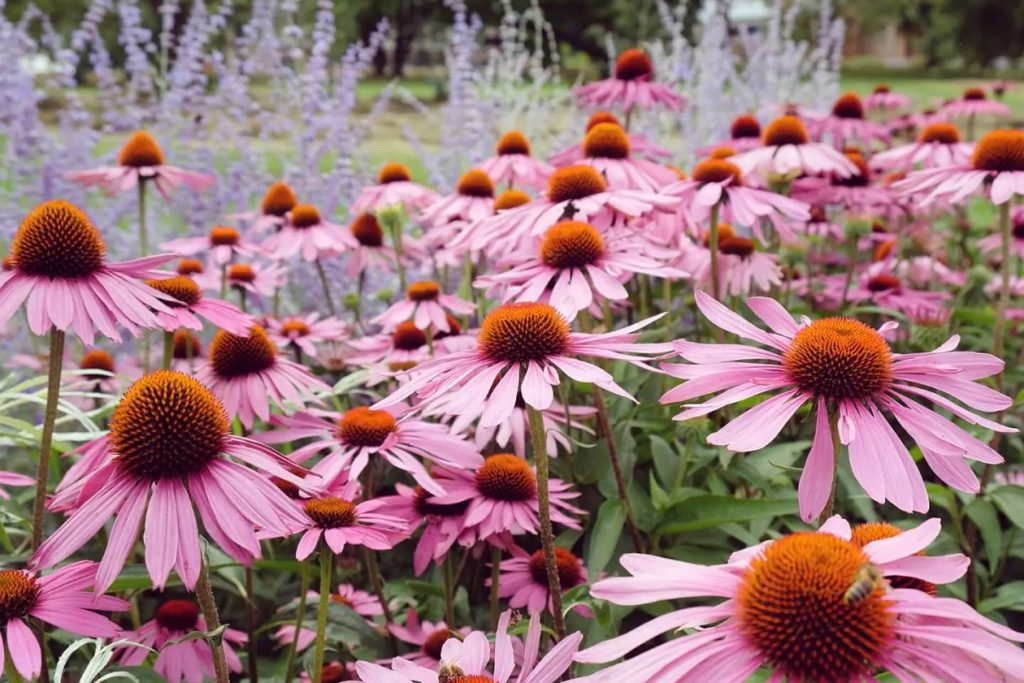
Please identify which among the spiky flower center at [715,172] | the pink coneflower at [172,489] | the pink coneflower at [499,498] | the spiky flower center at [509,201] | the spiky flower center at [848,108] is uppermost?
the spiky flower center at [848,108]

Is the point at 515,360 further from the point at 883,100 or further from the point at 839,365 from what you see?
the point at 883,100

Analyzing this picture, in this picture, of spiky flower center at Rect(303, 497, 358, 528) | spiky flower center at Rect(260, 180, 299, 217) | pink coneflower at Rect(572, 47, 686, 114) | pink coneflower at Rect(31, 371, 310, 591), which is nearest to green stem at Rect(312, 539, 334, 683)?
spiky flower center at Rect(303, 497, 358, 528)

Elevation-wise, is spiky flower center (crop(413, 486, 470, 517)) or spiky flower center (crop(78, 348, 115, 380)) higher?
spiky flower center (crop(413, 486, 470, 517))

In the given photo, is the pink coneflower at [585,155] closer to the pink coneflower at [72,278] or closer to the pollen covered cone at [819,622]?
the pink coneflower at [72,278]

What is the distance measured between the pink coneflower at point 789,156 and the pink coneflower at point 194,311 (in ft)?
3.76

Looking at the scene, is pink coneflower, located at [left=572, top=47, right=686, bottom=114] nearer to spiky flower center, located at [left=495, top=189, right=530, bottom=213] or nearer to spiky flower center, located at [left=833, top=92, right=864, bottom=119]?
spiky flower center, located at [left=833, top=92, right=864, bottom=119]

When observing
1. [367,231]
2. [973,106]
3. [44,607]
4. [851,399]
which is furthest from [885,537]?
[973,106]

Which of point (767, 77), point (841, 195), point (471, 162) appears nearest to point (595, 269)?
point (841, 195)

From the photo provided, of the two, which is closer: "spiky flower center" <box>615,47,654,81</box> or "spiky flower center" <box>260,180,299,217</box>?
"spiky flower center" <box>260,180,299,217</box>

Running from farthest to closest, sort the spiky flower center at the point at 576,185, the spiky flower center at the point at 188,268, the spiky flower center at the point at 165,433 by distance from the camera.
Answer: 1. the spiky flower center at the point at 188,268
2. the spiky flower center at the point at 576,185
3. the spiky flower center at the point at 165,433

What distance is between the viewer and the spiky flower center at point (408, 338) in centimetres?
186

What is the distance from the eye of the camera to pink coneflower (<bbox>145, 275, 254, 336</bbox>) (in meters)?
1.19

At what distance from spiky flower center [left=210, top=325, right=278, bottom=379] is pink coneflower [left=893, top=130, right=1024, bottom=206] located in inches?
44.4

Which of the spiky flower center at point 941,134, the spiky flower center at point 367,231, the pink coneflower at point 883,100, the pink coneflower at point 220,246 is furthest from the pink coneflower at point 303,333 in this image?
the pink coneflower at point 883,100
